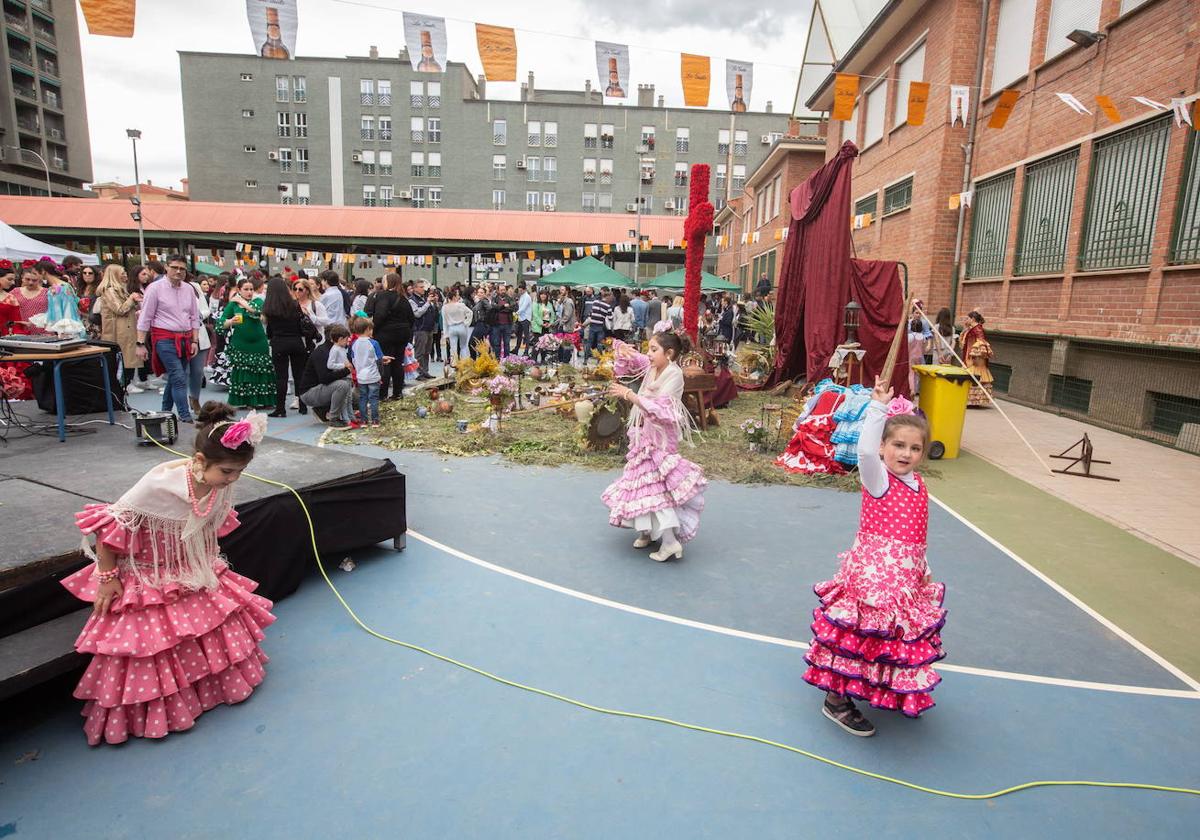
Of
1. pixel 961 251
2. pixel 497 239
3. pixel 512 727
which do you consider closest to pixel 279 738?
pixel 512 727

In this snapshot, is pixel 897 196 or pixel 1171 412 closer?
pixel 1171 412

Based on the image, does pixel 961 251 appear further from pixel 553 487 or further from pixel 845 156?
pixel 553 487

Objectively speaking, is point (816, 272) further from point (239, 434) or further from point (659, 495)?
point (239, 434)

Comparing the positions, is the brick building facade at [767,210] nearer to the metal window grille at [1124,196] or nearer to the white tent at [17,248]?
the metal window grille at [1124,196]

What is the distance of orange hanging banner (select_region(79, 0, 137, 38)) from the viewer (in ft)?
29.3

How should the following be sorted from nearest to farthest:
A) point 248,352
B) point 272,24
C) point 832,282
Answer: point 248,352 < point 272,24 < point 832,282

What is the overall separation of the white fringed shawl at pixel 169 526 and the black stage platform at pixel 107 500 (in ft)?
1.47

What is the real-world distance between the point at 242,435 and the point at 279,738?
1299mm

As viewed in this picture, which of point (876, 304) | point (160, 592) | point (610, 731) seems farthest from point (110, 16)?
point (876, 304)

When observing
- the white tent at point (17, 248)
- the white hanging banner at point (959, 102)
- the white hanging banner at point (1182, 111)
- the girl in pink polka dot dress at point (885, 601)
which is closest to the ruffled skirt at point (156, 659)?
the girl in pink polka dot dress at point (885, 601)

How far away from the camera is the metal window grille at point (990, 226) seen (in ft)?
41.0

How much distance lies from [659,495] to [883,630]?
7.39 feet

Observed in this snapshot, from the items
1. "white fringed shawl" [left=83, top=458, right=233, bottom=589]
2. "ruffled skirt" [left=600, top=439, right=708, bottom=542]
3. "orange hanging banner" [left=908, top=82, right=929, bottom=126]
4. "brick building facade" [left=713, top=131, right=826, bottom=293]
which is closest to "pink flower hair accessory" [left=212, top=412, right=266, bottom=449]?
"white fringed shawl" [left=83, top=458, right=233, bottom=589]

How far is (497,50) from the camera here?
11.5m
